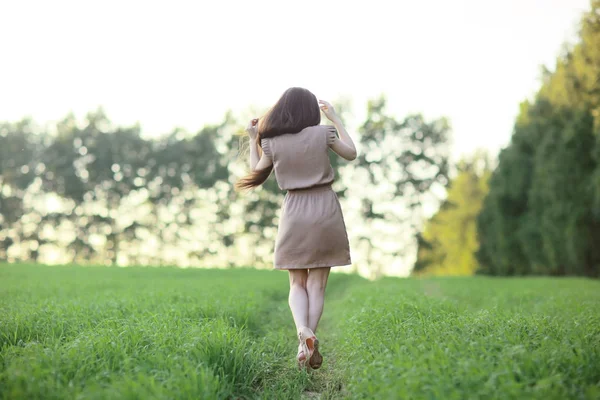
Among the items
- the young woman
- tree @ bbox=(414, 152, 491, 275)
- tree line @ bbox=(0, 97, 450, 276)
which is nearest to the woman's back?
the young woman

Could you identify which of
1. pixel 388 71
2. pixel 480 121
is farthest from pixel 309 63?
pixel 480 121

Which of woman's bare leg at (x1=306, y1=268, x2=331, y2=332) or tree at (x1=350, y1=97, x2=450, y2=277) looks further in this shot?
tree at (x1=350, y1=97, x2=450, y2=277)

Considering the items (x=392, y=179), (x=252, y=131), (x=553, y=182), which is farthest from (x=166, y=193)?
(x=252, y=131)

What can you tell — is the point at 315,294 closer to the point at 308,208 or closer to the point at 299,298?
the point at 299,298

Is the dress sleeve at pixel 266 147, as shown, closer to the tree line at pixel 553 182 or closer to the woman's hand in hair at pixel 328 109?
the woman's hand in hair at pixel 328 109

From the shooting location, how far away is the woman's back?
16.5 ft

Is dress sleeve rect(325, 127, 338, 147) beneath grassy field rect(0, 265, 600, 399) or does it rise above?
above

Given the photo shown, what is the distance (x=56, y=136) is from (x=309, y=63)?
30.1 metres

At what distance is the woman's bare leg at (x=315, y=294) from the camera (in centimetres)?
503

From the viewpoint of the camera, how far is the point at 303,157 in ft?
16.5

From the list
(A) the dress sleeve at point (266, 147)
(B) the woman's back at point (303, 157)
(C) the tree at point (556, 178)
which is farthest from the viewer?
(C) the tree at point (556, 178)

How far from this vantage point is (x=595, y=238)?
28.0m

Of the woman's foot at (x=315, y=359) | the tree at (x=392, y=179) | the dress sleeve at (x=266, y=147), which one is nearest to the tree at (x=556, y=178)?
the tree at (x=392, y=179)

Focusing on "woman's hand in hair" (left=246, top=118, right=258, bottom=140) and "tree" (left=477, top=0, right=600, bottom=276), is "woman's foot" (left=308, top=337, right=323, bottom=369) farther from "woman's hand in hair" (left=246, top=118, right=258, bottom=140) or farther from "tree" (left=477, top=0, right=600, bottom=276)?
"tree" (left=477, top=0, right=600, bottom=276)
